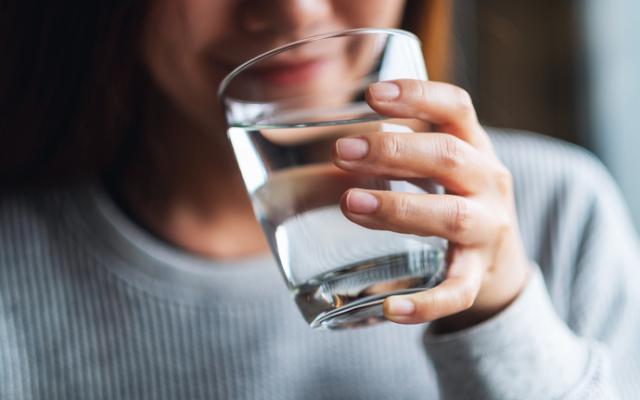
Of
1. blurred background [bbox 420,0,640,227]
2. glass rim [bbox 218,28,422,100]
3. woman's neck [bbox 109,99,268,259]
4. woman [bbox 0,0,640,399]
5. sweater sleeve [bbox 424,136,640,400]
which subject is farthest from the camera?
blurred background [bbox 420,0,640,227]

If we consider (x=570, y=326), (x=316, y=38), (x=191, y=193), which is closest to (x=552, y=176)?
(x=570, y=326)

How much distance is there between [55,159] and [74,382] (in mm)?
278

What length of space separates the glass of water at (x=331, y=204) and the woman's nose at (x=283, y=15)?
0.41 feet

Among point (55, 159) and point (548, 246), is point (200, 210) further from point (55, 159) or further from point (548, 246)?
point (548, 246)

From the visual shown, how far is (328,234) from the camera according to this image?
44cm

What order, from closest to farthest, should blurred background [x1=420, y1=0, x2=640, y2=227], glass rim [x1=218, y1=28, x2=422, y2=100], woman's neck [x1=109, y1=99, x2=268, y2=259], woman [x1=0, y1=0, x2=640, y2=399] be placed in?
glass rim [x1=218, y1=28, x2=422, y2=100] < woman [x1=0, y1=0, x2=640, y2=399] < woman's neck [x1=109, y1=99, x2=268, y2=259] < blurred background [x1=420, y1=0, x2=640, y2=227]

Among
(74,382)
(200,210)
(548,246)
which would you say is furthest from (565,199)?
(74,382)

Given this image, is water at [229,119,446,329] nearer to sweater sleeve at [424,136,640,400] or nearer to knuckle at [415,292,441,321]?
knuckle at [415,292,441,321]

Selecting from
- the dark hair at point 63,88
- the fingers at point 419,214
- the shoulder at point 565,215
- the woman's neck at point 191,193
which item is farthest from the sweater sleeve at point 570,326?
the dark hair at point 63,88

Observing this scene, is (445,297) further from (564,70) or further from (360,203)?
Answer: (564,70)

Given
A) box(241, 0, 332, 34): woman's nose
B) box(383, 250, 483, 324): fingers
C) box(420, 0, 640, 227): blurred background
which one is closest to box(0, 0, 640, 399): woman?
box(241, 0, 332, 34): woman's nose

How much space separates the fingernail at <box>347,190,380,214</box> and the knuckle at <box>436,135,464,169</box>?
0.06 m

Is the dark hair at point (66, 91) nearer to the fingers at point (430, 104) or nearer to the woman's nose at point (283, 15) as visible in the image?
the woman's nose at point (283, 15)

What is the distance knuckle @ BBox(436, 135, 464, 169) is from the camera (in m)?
0.44
